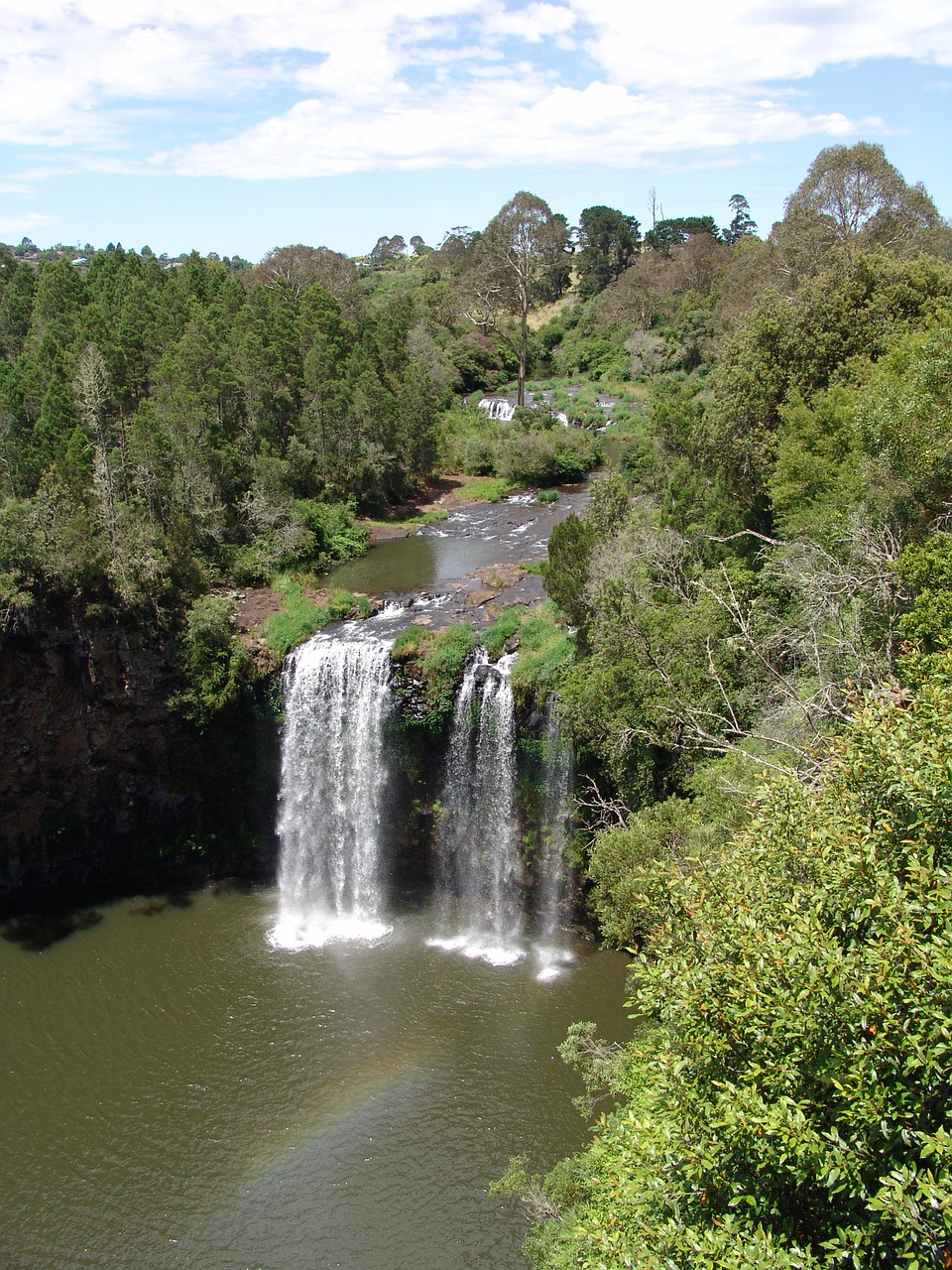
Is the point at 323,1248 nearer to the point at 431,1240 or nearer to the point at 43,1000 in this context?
the point at 431,1240

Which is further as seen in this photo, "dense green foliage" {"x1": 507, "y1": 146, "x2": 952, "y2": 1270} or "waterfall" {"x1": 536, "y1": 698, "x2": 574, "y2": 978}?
"waterfall" {"x1": 536, "y1": 698, "x2": 574, "y2": 978}

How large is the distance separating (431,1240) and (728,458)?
21.8 meters

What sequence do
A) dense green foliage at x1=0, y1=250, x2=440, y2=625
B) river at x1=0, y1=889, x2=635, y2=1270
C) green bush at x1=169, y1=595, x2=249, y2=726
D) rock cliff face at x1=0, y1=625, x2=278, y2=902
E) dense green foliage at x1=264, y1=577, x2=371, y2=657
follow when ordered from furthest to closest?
dense green foliage at x1=264, y1=577, x2=371, y2=657 < dense green foliage at x1=0, y1=250, x2=440, y2=625 < green bush at x1=169, y1=595, x2=249, y2=726 < rock cliff face at x1=0, y1=625, x2=278, y2=902 < river at x1=0, y1=889, x2=635, y2=1270

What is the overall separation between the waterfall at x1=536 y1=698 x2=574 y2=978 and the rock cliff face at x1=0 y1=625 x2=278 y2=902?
8.60 meters

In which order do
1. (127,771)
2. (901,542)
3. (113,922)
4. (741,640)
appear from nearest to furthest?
(901,542) → (741,640) → (113,922) → (127,771)

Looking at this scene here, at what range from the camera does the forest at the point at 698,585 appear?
27.1ft

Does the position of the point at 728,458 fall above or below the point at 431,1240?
above

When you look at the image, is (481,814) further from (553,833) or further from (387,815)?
(387,815)

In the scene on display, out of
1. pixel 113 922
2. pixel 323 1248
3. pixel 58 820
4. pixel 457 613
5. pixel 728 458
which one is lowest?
pixel 323 1248

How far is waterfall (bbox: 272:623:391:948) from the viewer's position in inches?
1046

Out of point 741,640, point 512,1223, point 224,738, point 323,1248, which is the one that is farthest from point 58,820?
point 741,640

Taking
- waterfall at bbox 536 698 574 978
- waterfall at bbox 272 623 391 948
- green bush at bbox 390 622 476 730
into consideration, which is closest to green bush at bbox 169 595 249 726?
waterfall at bbox 272 623 391 948

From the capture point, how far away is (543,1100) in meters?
19.2

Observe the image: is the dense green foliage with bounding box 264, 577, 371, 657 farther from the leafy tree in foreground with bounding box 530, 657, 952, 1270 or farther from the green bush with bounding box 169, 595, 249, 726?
the leafy tree in foreground with bounding box 530, 657, 952, 1270
